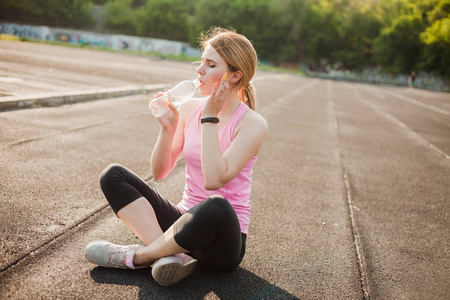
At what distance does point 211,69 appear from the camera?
2578 mm

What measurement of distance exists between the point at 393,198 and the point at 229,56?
11.9 ft

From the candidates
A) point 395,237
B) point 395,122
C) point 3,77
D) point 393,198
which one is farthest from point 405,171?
point 3,77

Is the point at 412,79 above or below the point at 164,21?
below

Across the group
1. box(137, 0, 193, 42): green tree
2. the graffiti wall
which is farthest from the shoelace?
box(137, 0, 193, 42): green tree

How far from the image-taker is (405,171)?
21.9 ft

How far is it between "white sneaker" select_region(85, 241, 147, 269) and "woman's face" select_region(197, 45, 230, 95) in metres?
1.19

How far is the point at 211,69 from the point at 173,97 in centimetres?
52

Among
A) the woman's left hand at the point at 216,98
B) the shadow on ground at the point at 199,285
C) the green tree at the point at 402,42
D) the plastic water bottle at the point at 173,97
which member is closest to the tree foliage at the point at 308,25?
the green tree at the point at 402,42

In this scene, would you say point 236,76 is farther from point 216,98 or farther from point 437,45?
point 437,45

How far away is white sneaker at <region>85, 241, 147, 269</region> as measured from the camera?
2.48 meters

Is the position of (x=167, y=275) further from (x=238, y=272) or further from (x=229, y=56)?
(x=229, y=56)

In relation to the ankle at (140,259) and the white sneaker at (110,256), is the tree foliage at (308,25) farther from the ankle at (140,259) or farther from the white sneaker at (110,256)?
the ankle at (140,259)

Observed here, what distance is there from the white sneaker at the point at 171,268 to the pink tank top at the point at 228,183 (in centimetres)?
44

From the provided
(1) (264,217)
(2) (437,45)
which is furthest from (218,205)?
(2) (437,45)
